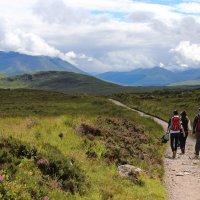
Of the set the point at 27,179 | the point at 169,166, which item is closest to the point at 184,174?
the point at 169,166

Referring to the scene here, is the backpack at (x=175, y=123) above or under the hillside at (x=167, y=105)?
above

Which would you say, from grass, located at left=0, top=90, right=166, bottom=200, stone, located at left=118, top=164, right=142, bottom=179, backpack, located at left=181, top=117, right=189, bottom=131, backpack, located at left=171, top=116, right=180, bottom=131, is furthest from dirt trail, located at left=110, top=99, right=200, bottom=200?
backpack, located at left=181, top=117, right=189, bottom=131

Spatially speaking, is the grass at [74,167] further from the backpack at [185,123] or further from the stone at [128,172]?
the backpack at [185,123]

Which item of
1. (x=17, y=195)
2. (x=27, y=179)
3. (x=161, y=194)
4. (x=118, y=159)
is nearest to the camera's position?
(x=17, y=195)

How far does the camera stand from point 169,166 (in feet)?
63.2

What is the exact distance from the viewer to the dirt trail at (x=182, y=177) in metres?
14.0

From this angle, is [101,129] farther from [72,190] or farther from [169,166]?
[72,190]

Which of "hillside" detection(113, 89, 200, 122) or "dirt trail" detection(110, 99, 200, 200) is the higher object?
"dirt trail" detection(110, 99, 200, 200)

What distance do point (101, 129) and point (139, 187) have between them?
858 cm

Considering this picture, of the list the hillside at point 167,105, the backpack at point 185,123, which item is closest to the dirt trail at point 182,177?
the backpack at point 185,123

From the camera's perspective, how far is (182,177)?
16.9 m

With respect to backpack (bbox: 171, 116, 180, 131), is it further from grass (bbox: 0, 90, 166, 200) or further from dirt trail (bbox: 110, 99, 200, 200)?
grass (bbox: 0, 90, 166, 200)

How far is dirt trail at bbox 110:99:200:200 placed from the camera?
14.0 meters

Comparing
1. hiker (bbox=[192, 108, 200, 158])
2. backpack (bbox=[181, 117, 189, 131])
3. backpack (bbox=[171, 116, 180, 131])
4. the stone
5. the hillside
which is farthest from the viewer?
the hillside
